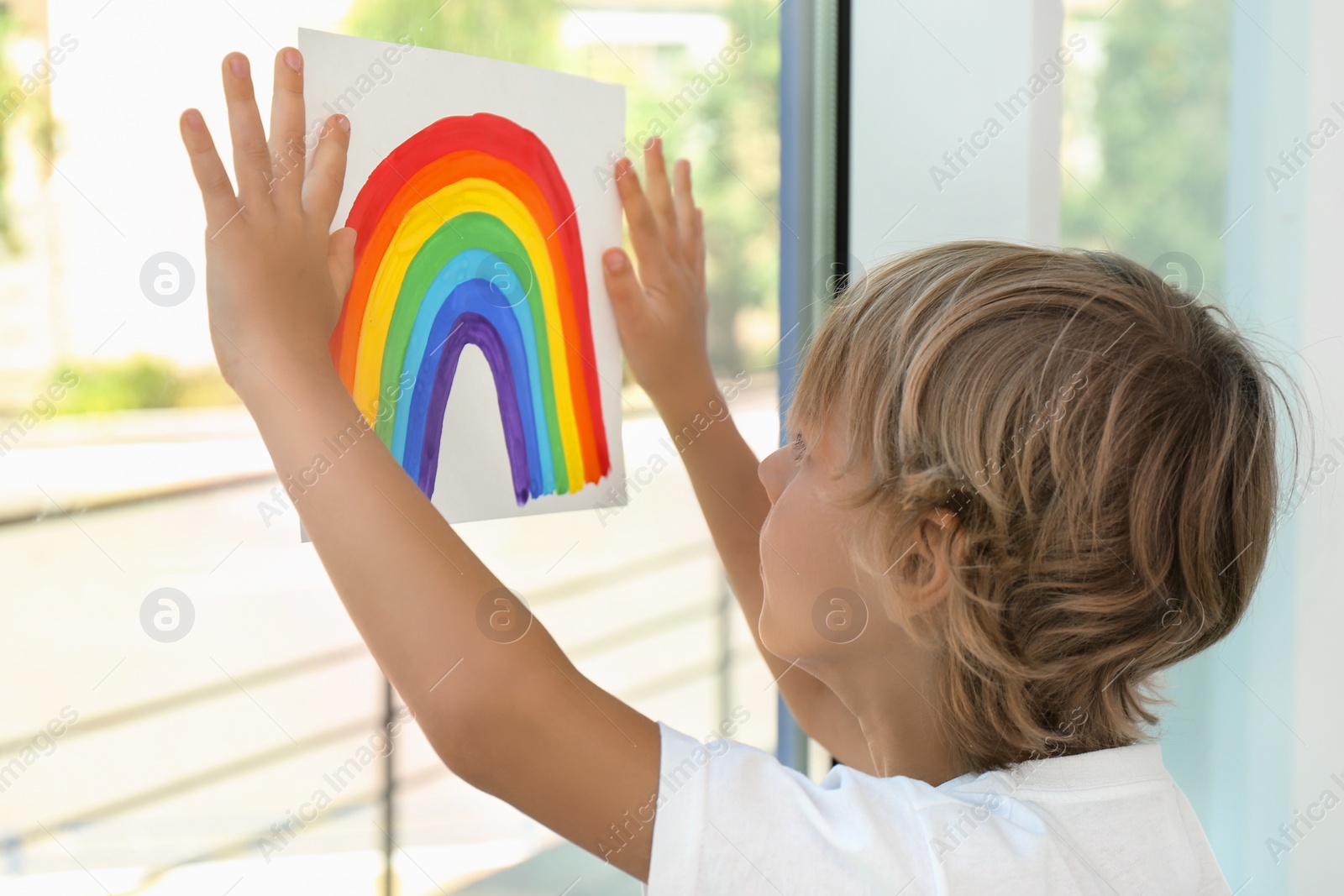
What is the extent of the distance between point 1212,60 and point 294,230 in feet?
2.89

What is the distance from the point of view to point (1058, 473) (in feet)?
2.15

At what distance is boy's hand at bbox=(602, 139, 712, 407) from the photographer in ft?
2.94

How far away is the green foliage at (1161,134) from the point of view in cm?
102

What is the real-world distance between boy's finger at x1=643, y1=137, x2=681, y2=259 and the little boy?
21cm

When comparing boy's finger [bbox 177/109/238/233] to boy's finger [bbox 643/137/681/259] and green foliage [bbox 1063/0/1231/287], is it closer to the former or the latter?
boy's finger [bbox 643/137/681/259]

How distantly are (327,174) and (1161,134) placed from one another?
0.82 m

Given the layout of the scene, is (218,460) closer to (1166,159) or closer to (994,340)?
(994,340)

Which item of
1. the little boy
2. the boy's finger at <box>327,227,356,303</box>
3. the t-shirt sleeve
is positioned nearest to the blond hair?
the little boy

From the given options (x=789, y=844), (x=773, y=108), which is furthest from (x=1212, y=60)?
(x=789, y=844)

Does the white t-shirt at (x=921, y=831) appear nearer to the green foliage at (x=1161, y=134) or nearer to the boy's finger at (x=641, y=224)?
the boy's finger at (x=641, y=224)

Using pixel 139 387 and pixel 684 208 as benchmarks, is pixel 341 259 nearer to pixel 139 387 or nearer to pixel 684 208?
pixel 139 387

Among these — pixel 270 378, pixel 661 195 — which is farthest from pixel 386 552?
pixel 661 195

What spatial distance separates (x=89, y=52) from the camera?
559 mm

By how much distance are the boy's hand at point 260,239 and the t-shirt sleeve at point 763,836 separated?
1.07ft
